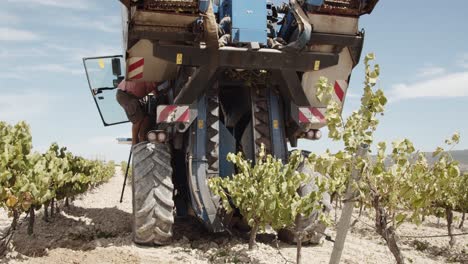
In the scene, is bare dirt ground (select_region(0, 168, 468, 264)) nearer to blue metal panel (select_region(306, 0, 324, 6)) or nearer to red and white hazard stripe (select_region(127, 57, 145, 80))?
red and white hazard stripe (select_region(127, 57, 145, 80))

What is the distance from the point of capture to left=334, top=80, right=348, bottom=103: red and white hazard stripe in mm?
6438

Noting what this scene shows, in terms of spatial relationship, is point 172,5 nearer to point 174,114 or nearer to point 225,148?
point 174,114

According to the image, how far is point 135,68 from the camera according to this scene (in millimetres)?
6012

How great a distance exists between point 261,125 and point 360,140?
3.09 m

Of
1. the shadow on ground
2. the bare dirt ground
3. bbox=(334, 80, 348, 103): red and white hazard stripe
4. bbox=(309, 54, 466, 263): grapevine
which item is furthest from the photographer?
bbox=(334, 80, 348, 103): red and white hazard stripe

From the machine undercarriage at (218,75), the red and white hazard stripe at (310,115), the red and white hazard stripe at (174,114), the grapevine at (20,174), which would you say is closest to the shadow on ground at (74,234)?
the grapevine at (20,174)

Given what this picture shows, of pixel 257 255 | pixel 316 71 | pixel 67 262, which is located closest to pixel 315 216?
pixel 257 255

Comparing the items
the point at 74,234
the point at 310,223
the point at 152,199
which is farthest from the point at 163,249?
the point at 74,234

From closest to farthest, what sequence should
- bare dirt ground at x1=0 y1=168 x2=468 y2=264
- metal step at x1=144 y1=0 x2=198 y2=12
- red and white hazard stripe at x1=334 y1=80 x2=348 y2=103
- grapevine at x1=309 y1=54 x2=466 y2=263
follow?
grapevine at x1=309 y1=54 x2=466 y2=263, metal step at x1=144 y1=0 x2=198 y2=12, bare dirt ground at x1=0 y1=168 x2=468 y2=264, red and white hazard stripe at x1=334 y1=80 x2=348 y2=103

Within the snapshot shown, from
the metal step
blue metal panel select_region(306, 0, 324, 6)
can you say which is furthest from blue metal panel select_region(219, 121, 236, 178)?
blue metal panel select_region(306, 0, 324, 6)

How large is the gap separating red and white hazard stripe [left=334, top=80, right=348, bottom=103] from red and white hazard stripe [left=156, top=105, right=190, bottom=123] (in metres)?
2.12

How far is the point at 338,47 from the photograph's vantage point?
6.08m

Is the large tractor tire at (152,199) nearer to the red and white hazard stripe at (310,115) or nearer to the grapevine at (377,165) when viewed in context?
the red and white hazard stripe at (310,115)

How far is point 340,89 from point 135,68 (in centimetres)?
284
